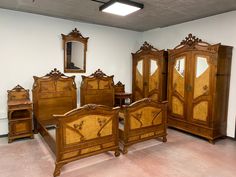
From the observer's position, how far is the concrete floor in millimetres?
2467

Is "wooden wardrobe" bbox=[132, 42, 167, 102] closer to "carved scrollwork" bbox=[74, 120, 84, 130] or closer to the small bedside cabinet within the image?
"carved scrollwork" bbox=[74, 120, 84, 130]

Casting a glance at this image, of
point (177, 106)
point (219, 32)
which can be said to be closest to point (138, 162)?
point (177, 106)

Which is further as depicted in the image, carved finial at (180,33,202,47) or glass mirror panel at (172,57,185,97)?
glass mirror panel at (172,57,185,97)

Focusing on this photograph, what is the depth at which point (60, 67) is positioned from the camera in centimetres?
428

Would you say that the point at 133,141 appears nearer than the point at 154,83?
Yes

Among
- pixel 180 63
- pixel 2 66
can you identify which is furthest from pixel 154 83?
pixel 2 66

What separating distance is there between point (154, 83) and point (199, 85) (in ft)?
3.89

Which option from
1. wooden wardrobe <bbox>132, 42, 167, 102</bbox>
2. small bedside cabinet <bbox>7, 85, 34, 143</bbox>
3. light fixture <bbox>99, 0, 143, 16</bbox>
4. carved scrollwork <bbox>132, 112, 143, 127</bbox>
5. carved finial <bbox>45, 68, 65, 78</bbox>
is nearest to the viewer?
light fixture <bbox>99, 0, 143, 16</bbox>

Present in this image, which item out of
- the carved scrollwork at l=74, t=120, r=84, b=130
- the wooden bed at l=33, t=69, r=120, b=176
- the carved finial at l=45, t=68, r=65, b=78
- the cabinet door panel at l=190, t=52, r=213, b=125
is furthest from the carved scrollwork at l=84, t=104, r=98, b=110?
the cabinet door panel at l=190, t=52, r=213, b=125

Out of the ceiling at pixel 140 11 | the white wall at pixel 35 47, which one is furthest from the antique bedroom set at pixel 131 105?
the ceiling at pixel 140 11

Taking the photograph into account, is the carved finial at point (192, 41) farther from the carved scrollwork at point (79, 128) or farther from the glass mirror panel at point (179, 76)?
the carved scrollwork at point (79, 128)

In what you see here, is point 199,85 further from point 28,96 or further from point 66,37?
point 28,96

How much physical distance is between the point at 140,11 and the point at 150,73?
163cm

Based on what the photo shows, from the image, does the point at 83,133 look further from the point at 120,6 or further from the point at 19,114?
the point at 120,6
